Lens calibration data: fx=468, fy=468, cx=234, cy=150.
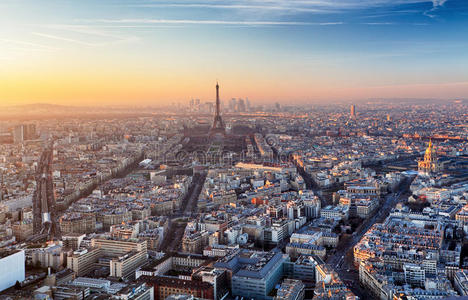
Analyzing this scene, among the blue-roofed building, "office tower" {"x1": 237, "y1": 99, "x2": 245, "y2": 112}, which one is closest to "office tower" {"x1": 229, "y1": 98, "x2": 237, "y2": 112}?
"office tower" {"x1": 237, "y1": 99, "x2": 245, "y2": 112}

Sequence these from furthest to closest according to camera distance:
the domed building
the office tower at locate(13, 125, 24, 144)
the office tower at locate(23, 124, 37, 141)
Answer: the office tower at locate(23, 124, 37, 141), the office tower at locate(13, 125, 24, 144), the domed building

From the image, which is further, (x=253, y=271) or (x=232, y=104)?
(x=232, y=104)

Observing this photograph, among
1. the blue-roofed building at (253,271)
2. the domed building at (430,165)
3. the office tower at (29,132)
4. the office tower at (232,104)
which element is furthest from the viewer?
the office tower at (232,104)

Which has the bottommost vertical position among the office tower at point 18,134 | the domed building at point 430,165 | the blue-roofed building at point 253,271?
the blue-roofed building at point 253,271

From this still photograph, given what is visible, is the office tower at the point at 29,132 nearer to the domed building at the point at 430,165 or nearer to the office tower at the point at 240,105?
the domed building at the point at 430,165

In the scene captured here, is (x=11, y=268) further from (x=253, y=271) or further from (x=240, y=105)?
(x=240, y=105)

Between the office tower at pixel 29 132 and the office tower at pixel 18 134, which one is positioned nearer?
the office tower at pixel 18 134

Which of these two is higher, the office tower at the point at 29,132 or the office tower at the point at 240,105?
the office tower at the point at 240,105

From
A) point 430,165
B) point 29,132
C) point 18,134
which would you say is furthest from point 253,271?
point 29,132

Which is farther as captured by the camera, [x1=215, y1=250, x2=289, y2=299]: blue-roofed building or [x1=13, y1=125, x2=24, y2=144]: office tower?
[x1=13, y1=125, x2=24, y2=144]: office tower

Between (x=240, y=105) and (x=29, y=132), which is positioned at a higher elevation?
(x=240, y=105)

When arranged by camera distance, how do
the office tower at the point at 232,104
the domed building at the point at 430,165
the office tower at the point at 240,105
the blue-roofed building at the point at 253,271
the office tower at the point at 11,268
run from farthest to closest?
the office tower at the point at 232,104, the office tower at the point at 240,105, the domed building at the point at 430,165, the office tower at the point at 11,268, the blue-roofed building at the point at 253,271

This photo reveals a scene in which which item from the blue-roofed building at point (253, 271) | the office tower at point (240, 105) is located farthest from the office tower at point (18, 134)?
the office tower at point (240, 105)

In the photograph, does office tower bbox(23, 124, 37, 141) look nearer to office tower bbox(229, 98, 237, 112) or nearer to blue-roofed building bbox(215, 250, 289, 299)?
blue-roofed building bbox(215, 250, 289, 299)
